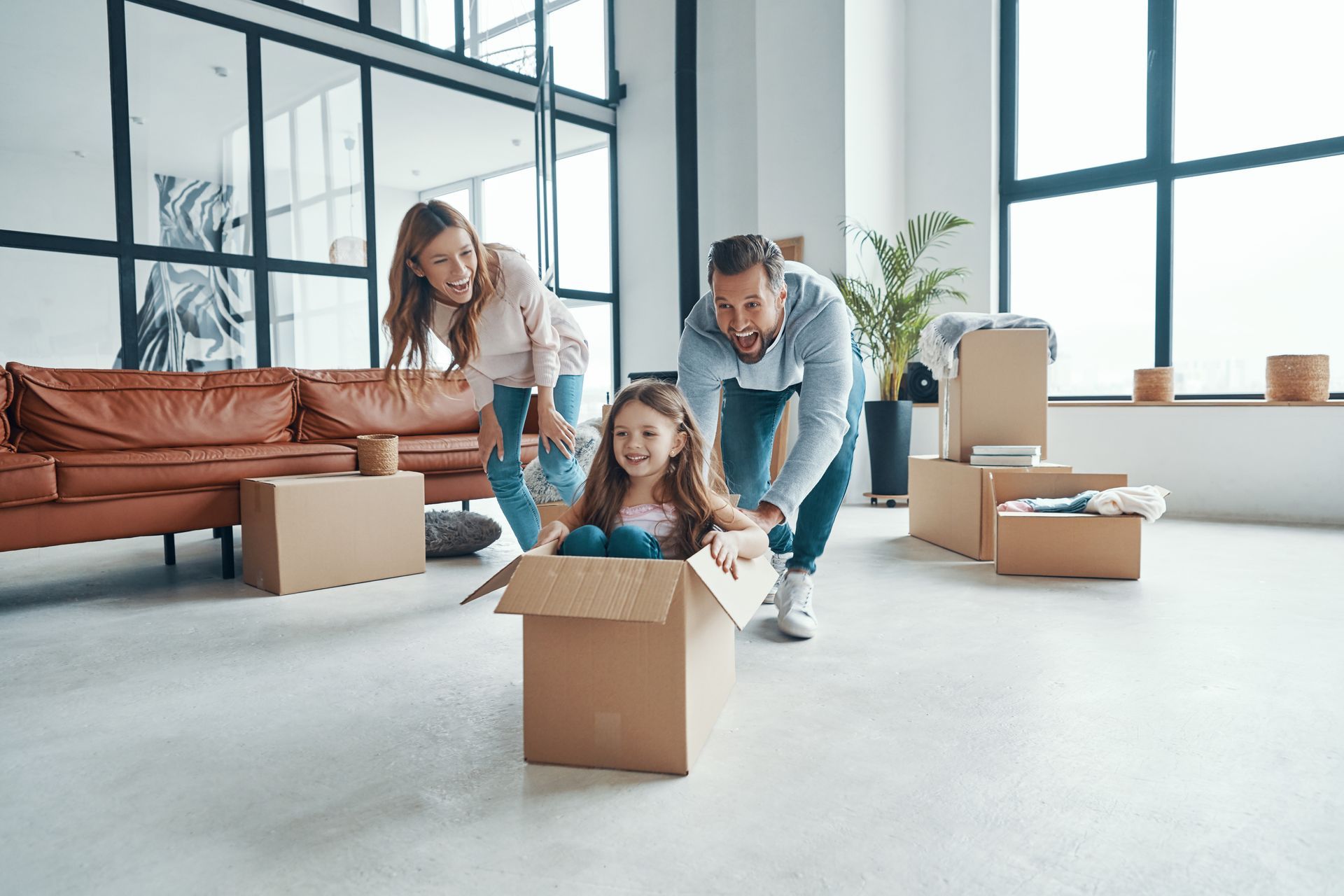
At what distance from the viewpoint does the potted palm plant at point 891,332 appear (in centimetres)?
446

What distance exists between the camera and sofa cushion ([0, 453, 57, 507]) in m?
2.29

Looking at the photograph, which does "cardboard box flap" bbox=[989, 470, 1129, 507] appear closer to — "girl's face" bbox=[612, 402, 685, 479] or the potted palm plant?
the potted palm plant

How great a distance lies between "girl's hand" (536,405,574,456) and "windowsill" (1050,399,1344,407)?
3210 millimetres

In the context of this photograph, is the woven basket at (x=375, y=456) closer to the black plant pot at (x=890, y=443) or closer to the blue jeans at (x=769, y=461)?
the blue jeans at (x=769, y=461)

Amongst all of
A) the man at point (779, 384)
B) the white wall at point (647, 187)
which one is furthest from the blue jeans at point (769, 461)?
the white wall at point (647, 187)

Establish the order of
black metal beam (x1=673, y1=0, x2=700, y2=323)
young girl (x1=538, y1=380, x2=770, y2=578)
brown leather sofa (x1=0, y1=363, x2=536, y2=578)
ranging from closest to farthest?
young girl (x1=538, y1=380, x2=770, y2=578) < brown leather sofa (x1=0, y1=363, x2=536, y2=578) < black metal beam (x1=673, y1=0, x2=700, y2=323)

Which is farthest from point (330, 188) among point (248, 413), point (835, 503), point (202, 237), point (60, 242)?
point (835, 503)

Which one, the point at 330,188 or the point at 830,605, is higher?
the point at 330,188

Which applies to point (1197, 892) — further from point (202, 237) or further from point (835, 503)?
point (202, 237)

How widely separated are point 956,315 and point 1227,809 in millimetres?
2473

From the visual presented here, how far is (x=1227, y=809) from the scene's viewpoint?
3.52 ft

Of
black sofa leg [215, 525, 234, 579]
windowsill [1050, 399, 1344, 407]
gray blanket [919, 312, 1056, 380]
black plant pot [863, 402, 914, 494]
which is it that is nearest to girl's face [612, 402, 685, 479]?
black sofa leg [215, 525, 234, 579]

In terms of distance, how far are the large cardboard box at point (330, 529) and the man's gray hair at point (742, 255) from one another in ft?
4.94

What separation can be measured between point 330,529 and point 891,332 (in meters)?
3.10
